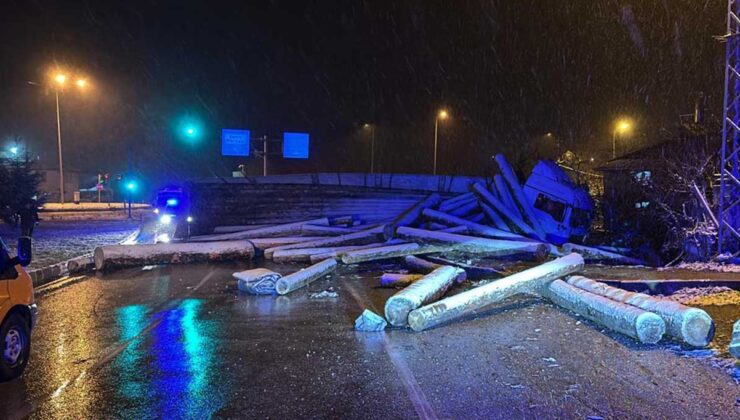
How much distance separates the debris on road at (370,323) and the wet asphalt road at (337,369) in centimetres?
16

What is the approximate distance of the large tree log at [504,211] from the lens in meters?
14.9

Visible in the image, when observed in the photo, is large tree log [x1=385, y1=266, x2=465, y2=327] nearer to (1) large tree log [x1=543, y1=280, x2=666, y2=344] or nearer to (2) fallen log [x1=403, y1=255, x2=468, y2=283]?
(1) large tree log [x1=543, y1=280, x2=666, y2=344]

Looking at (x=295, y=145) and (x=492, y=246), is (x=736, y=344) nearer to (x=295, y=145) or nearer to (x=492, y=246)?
(x=492, y=246)

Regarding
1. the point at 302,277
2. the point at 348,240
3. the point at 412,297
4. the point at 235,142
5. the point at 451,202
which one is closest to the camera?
the point at 412,297

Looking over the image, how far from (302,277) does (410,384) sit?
5.18 metres

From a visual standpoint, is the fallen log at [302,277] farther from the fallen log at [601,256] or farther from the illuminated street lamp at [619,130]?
the illuminated street lamp at [619,130]

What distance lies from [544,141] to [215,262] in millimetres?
28807

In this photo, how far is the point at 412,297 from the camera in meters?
6.61

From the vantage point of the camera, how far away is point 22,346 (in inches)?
187

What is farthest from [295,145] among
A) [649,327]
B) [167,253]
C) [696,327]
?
[696,327]

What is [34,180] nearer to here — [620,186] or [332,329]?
[332,329]

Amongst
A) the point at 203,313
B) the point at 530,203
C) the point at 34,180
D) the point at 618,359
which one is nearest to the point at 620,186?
the point at 530,203

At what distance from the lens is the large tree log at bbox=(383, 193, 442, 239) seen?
14715 millimetres

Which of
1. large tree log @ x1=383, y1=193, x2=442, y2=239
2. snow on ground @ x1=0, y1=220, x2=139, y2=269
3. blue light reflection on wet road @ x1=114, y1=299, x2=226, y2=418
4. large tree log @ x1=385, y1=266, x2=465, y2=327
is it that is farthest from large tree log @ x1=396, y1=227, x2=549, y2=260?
snow on ground @ x1=0, y1=220, x2=139, y2=269
